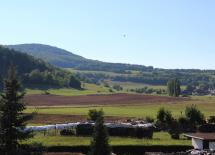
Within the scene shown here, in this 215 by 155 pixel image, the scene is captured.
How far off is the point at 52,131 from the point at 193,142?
1754 cm

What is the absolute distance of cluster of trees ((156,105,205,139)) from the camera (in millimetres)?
65750

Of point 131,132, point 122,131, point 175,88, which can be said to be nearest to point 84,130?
point 122,131

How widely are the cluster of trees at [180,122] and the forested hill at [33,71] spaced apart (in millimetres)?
95642

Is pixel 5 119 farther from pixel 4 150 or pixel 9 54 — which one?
pixel 9 54

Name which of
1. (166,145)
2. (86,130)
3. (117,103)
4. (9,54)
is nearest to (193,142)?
(166,145)

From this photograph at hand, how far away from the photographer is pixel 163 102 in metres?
109

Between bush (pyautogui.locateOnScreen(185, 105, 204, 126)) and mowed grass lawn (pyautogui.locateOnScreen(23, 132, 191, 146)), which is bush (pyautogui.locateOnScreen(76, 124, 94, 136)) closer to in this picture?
mowed grass lawn (pyautogui.locateOnScreen(23, 132, 191, 146))

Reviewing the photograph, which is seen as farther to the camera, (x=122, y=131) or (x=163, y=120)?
(x=163, y=120)

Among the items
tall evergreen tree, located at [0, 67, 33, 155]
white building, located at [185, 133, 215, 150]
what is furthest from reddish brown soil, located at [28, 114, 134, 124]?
tall evergreen tree, located at [0, 67, 33, 155]

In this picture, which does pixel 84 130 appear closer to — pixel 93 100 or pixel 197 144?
pixel 197 144

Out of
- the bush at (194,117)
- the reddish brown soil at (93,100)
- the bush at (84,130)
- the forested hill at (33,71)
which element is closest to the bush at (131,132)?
the bush at (84,130)

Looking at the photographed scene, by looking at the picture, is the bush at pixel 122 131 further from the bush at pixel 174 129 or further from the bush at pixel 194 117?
the bush at pixel 194 117

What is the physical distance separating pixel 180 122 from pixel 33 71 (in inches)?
4212

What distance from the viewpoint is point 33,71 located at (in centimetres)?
17088
